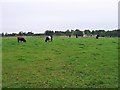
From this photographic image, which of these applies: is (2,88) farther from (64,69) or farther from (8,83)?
(64,69)

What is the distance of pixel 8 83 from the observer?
14.4 metres

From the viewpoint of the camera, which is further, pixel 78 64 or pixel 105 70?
pixel 78 64

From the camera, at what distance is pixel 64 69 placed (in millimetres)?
18828

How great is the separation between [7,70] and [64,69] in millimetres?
3241

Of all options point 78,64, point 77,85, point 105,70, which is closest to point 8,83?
point 77,85

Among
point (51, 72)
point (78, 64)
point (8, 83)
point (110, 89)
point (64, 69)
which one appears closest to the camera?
point (110, 89)

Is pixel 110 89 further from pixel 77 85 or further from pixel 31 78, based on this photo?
pixel 31 78

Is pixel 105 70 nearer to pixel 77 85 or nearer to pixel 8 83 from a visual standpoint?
pixel 77 85

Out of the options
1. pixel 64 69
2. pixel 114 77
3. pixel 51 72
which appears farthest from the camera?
pixel 64 69

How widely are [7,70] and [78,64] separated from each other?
4.74 m

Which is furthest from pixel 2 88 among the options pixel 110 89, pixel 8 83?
pixel 110 89

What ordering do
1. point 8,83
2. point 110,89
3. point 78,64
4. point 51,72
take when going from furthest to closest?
point 78,64, point 51,72, point 8,83, point 110,89

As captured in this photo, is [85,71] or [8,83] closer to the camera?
[8,83]

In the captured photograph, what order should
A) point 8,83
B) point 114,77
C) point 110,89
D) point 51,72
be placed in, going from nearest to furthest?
point 110,89 → point 8,83 → point 114,77 → point 51,72
